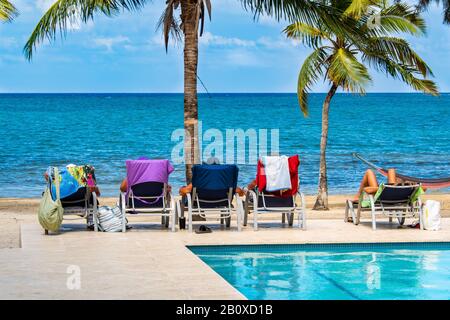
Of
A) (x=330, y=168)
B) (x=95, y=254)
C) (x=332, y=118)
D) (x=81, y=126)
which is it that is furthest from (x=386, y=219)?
(x=332, y=118)

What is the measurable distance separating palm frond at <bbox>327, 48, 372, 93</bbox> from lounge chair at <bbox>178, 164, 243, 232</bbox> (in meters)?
4.46

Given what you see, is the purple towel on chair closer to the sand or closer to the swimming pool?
the swimming pool

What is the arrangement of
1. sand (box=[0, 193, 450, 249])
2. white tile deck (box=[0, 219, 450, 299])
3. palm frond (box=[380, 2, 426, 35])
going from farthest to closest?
palm frond (box=[380, 2, 426, 35]) → sand (box=[0, 193, 450, 249]) → white tile deck (box=[0, 219, 450, 299])

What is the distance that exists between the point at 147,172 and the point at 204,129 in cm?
5780

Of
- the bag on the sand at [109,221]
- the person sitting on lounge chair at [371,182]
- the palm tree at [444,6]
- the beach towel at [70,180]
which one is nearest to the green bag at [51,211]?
the beach towel at [70,180]

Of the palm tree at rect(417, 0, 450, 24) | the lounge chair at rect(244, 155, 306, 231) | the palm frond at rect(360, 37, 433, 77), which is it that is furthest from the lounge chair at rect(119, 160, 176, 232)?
the palm tree at rect(417, 0, 450, 24)

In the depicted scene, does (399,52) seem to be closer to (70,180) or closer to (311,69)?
(311,69)

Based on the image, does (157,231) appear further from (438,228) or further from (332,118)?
(332,118)

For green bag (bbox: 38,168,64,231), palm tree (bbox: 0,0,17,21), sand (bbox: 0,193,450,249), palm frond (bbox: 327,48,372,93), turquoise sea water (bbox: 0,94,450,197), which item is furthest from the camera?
turquoise sea water (bbox: 0,94,450,197)

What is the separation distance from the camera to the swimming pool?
881 centimetres

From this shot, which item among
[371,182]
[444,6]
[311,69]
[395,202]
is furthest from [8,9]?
[444,6]

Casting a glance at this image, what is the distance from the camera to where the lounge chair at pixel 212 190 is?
39.7 feet

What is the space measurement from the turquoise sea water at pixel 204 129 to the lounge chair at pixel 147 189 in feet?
44.4

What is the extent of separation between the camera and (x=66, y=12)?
45.4 feet
